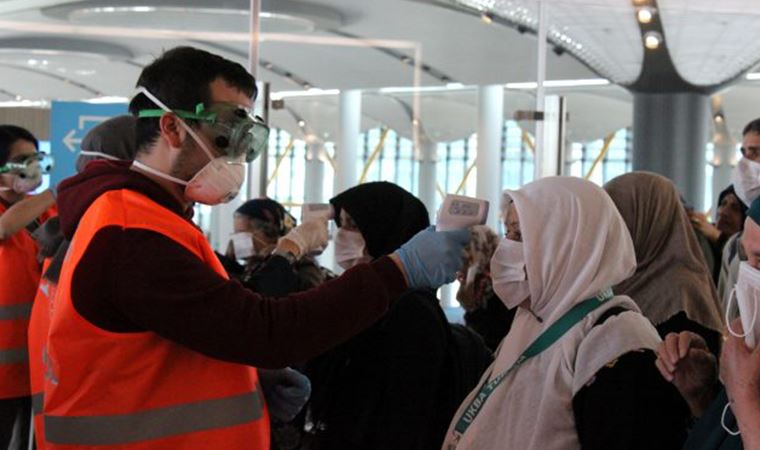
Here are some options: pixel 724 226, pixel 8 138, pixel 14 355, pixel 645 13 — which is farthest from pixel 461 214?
pixel 645 13

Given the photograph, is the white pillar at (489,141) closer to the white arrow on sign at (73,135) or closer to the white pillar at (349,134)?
the white pillar at (349,134)

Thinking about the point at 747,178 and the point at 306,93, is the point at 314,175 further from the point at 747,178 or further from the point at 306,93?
the point at 747,178

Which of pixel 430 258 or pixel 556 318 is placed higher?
pixel 430 258

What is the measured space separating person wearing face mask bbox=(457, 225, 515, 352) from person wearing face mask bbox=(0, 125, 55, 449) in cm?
167

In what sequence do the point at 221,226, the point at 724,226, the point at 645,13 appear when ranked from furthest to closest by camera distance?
the point at 645,13
the point at 221,226
the point at 724,226

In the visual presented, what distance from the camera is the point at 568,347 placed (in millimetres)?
2361

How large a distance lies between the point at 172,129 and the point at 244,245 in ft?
10.1

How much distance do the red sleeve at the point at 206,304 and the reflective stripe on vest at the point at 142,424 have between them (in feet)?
0.55

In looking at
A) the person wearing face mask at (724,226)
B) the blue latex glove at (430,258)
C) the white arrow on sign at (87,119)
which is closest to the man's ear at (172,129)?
the blue latex glove at (430,258)

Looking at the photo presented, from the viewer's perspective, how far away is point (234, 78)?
226 cm

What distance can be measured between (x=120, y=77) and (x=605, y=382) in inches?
200

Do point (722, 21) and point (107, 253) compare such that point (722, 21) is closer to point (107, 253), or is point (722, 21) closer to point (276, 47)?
point (276, 47)

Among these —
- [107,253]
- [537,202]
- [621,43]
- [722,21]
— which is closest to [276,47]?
[621,43]

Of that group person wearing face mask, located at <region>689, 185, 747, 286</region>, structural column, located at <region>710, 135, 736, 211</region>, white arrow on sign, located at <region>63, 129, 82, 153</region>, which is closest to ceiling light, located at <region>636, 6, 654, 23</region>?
structural column, located at <region>710, 135, 736, 211</region>
